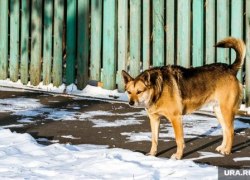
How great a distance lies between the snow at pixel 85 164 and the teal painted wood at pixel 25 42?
472 cm

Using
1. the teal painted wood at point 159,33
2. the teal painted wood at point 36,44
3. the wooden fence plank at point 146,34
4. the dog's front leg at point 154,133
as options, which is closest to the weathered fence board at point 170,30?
the teal painted wood at point 159,33

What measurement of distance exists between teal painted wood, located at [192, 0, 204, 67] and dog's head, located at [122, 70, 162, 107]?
145 inches

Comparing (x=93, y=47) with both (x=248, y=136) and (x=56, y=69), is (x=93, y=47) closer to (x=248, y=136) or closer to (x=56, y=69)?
(x=56, y=69)

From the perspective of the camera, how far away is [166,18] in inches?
447

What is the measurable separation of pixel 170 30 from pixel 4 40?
11.6 ft

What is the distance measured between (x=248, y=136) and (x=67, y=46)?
4.65m

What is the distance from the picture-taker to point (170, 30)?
1127cm

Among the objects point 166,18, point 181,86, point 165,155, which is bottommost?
point 165,155

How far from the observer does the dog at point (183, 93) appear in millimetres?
7461

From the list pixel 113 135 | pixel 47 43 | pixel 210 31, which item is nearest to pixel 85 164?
pixel 113 135

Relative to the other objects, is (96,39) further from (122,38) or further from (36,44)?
(36,44)

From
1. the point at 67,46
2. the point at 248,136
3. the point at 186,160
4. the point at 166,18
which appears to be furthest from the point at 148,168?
the point at 67,46

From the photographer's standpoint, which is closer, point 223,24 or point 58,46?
point 223,24

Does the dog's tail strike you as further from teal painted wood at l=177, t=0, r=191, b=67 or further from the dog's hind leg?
teal painted wood at l=177, t=0, r=191, b=67
